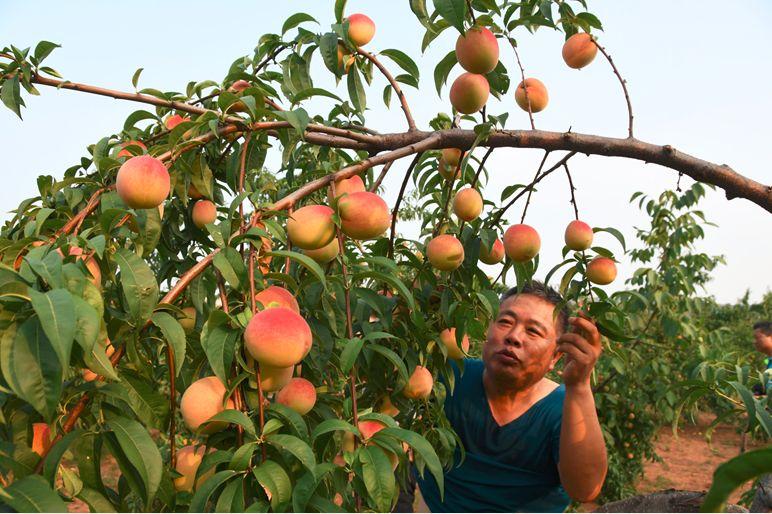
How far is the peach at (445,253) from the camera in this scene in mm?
1312

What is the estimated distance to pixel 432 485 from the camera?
1.92 metres

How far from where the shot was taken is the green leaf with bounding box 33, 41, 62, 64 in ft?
3.83

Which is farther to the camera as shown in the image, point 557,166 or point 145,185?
point 557,166

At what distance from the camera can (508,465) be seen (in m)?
1.93

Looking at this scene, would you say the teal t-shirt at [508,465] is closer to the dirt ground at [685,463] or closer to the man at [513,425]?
the man at [513,425]

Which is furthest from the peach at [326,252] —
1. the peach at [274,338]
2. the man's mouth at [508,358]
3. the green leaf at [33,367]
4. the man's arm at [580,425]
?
the man's mouth at [508,358]

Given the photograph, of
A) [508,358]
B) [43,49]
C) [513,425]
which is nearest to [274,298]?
[43,49]

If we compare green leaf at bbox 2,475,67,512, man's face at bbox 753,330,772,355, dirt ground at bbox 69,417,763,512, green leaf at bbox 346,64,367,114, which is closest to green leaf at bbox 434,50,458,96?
green leaf at bbox 346,64,367,114

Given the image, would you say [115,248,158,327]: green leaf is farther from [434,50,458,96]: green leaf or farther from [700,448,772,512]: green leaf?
[434,50,458,96]: green leaf

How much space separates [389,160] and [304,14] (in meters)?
0.37

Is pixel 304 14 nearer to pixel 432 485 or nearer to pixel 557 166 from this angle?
pixel 557 166

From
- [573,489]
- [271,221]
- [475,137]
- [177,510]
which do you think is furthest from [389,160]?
[573,489]

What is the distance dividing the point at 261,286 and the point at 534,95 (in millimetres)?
964

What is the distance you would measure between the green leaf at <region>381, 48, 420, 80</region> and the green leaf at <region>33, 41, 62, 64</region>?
2.13 feet
